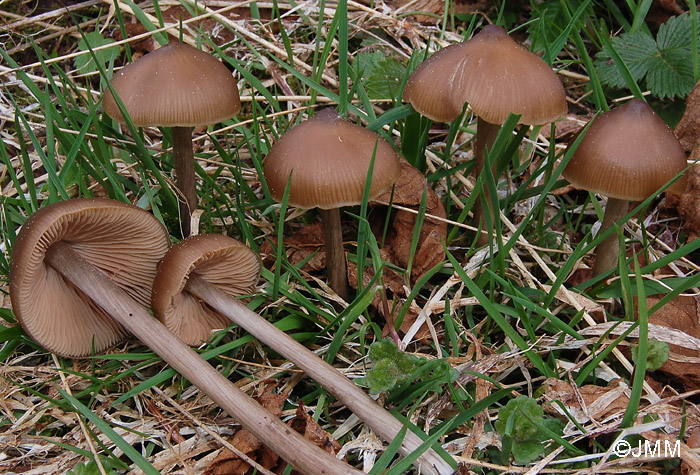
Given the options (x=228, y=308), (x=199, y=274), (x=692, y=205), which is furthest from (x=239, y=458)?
(x=692, y=205)

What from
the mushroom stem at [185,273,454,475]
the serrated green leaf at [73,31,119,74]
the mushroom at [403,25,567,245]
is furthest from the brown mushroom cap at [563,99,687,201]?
the serrated green leaf at [73,31,119,74]

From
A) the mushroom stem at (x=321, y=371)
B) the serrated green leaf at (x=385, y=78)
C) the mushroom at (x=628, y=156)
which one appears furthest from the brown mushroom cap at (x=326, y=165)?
the serrated green leaf at (x=385, y=78)

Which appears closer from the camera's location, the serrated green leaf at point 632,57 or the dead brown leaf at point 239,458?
the dead brown leaf at point 239,458

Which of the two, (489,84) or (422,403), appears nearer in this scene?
(422,403)

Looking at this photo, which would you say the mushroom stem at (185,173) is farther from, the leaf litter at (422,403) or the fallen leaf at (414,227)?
the fallen leaf at (414,227)

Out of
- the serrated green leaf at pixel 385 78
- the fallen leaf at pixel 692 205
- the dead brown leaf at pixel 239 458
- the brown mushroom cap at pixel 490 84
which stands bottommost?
the dead brown leaf at pixel 239 458

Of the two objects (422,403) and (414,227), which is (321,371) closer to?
(422,403)

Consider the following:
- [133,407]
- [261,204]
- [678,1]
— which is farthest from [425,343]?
[678,1]
